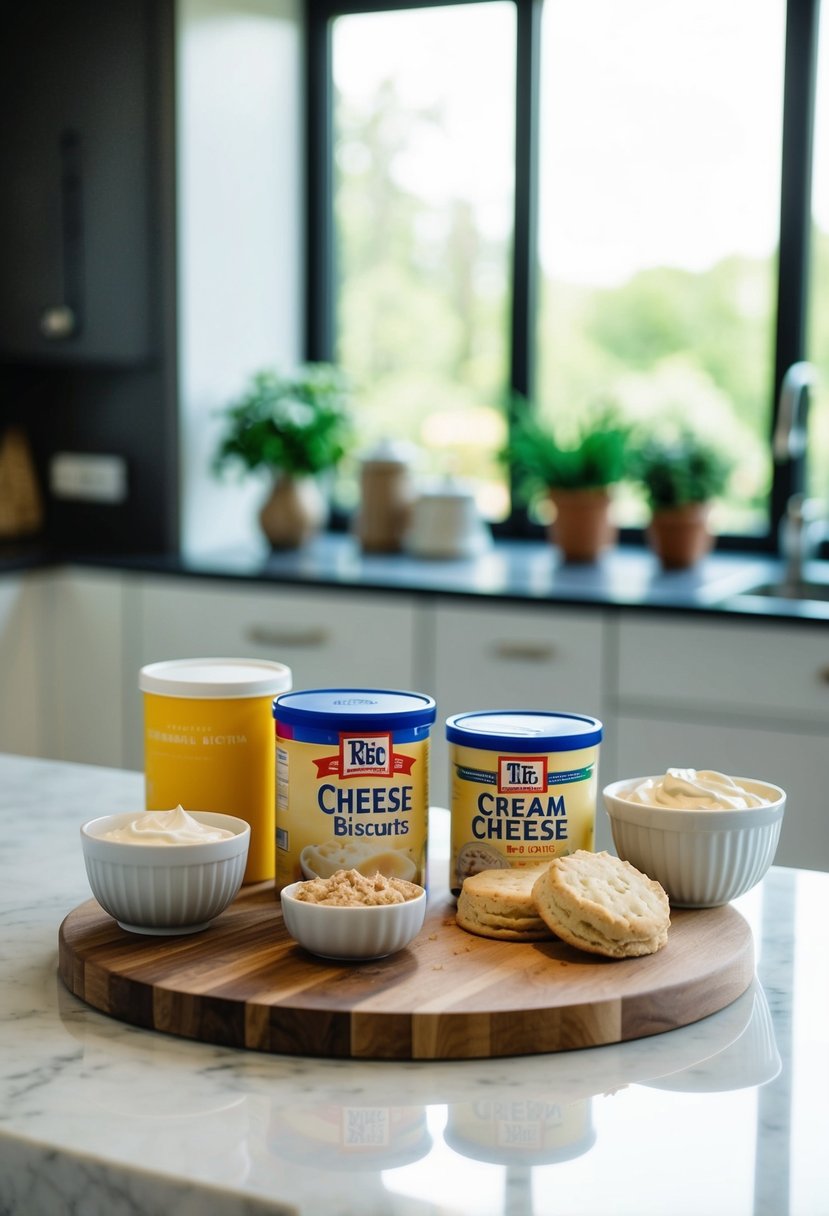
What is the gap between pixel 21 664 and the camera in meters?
3.25

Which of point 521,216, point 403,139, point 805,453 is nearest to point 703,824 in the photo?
point 805,453

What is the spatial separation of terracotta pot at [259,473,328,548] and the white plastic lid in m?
2.27

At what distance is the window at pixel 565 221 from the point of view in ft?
10.9

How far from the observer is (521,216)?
3.56 meters

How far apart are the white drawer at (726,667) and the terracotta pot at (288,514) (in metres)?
1.01

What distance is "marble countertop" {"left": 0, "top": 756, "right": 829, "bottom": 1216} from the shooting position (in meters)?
0.71

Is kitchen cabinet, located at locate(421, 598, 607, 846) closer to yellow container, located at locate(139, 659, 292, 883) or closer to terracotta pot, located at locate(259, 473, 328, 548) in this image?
terracotta pot, located at locate(259, 473, 328, 548)

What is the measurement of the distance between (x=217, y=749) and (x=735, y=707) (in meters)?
1.72

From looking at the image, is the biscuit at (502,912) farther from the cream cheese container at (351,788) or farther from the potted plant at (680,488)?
the potted plant at (680,488)

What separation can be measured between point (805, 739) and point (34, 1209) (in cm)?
202

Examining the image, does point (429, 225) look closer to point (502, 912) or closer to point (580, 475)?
point (580, 475)

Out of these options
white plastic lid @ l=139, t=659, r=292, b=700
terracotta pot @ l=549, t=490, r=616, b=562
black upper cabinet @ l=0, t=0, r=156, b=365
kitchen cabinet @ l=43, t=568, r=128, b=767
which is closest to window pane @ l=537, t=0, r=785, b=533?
terracotta pot @ l=549, t=490, r=616, b=562

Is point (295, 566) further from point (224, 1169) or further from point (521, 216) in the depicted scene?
point (224, 1169)

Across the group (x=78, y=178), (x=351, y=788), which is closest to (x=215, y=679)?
(x=351, y=788)
